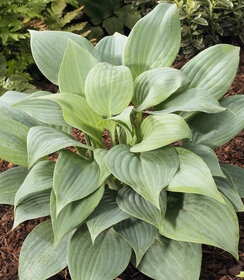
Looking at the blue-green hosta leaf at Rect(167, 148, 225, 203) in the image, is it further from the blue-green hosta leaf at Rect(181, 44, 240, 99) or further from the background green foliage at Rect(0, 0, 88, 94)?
the background green foliage at Rect(0, 0, 88, 94)

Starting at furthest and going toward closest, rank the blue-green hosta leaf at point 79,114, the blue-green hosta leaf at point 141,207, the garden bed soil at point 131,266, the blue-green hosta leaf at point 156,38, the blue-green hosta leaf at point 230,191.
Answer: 1. the garden bed soil at point 131,266
2. the blue-green hosta leaf at point 156,38
3. the blue-green hosta leaf at point 230,191
4. the blue-green hosta leaf at point 79,114
5. the blue-green hosta leaf at point 141,207

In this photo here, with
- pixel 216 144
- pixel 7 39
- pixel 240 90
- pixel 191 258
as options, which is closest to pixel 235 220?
pixel 191 258

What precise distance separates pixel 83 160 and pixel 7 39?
2.65 meters

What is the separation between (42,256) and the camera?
2314 millimetres

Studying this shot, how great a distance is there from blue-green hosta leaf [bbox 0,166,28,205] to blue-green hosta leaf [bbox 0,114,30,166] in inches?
5.7

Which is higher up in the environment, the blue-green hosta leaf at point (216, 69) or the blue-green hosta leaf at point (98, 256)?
the blue-green hosta leaf at point (216, 69)

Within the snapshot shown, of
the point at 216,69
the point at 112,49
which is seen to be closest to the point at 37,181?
the point at 112,49

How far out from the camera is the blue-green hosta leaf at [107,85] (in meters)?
2.13

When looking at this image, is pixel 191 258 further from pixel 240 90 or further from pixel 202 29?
pixel 202 29

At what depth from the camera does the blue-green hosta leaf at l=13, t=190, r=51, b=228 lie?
225 cm

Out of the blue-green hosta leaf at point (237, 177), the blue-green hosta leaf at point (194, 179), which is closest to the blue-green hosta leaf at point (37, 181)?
the blue-green hosta leaf at point (194, 179)

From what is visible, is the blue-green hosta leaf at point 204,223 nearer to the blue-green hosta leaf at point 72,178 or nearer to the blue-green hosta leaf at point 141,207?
the blue-green hosta leaf at point 141,207

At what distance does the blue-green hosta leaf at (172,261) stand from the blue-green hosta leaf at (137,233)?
0.50ft

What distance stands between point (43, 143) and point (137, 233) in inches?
25.8
